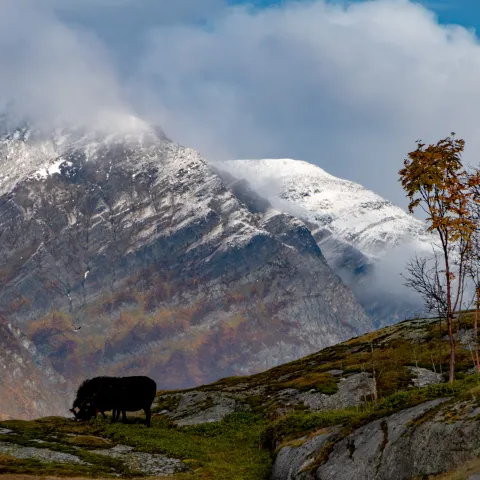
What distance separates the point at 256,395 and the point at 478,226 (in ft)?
123

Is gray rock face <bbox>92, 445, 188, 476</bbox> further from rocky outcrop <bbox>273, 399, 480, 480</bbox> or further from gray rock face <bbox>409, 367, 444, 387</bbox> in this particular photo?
gray rock face <bbox>409, 367, 444, 387</bbox>

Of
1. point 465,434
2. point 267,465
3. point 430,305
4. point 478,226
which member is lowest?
point 267,465

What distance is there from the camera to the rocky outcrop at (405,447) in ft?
75.1

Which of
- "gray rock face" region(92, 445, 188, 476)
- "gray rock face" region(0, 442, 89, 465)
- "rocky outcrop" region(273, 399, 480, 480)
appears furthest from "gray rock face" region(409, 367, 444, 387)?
"gray rock face" region(0, 442, 89, 465)

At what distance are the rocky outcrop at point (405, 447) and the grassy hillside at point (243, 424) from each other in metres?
0.92

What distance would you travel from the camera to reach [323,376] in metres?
73.1

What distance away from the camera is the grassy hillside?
35188 millimetres

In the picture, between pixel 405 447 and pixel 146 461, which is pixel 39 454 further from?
pixel 405 447

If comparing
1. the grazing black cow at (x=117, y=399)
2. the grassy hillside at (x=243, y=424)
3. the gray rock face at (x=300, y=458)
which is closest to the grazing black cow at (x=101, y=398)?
the grazing black cow at (x=117, y=399)

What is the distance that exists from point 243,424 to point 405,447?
122 ft

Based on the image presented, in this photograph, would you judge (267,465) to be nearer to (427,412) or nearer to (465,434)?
(427,412)

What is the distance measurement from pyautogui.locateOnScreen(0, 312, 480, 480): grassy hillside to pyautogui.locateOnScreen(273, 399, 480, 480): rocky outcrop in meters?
0.92

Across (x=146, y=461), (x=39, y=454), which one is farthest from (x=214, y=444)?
(x=39, y=454)

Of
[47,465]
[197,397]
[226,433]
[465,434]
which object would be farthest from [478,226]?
[197,397]
